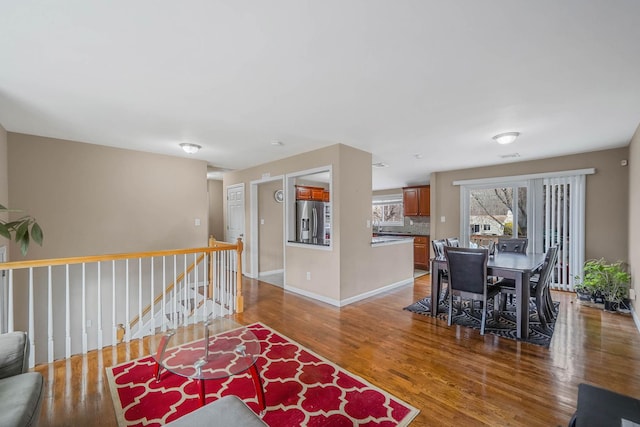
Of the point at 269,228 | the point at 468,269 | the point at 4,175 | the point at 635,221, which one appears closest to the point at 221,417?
the point at 468,269

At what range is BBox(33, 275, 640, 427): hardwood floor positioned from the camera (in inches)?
72.4

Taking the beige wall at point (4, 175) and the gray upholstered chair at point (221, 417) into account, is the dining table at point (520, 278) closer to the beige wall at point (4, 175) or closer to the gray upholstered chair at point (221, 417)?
the gray upholstered chair at point (221, 417)

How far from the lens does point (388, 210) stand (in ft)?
28.6

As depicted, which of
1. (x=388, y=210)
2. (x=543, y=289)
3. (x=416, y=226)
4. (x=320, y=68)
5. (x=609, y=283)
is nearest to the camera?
(x=320, y=68)

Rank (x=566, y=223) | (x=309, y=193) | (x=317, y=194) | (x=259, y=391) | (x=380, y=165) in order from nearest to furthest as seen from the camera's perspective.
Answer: (x=259, y=391) < (x=566, y=223) < (x=380, y=165) < (x=309, y=193) < (x=317, y=194)

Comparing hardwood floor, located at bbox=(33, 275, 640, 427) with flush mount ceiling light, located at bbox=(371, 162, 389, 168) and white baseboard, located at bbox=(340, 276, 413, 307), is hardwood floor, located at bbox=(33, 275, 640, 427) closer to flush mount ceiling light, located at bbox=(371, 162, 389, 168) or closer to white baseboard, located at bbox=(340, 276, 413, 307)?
white baseboard, located at bbox=(340, 276, 413, 307)

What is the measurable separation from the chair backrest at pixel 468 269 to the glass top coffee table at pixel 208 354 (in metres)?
2.44

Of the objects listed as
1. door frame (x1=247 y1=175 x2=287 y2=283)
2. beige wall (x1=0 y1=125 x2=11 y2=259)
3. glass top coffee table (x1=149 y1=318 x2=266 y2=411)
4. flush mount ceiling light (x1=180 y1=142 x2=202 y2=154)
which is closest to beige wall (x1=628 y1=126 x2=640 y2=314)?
glass top coffee table (x1=149 y1=318 x2=266 y2=411)

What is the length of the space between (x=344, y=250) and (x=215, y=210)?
15.6 ft

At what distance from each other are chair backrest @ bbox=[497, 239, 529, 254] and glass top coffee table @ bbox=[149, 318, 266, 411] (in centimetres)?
454

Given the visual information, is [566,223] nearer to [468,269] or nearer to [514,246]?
[514,246]

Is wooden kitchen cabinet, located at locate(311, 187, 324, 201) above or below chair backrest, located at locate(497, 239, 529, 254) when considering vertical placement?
above

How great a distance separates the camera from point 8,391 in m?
1.37

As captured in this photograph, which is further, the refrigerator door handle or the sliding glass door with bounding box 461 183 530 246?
the refrigerator door handle
